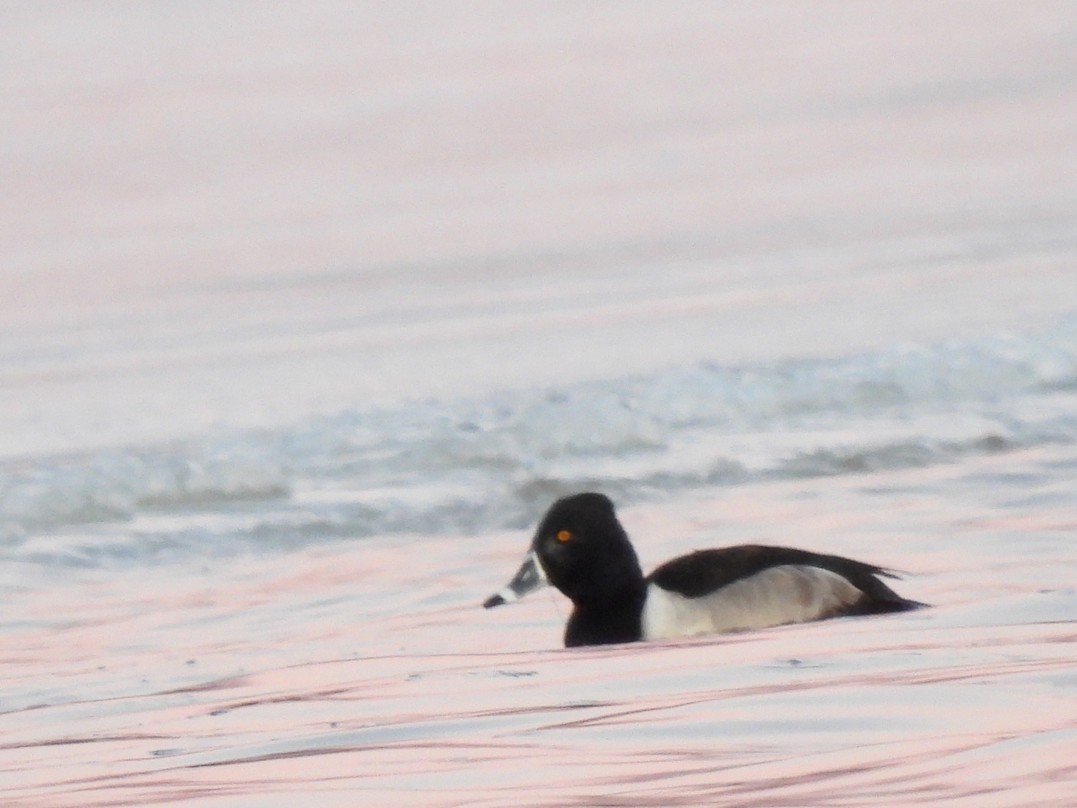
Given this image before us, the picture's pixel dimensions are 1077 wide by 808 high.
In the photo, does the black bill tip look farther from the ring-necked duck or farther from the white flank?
the white flank

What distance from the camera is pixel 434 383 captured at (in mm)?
15836

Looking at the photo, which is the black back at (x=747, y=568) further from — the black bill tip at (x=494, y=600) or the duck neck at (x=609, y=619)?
the black bill tip at (x=494, y=600)

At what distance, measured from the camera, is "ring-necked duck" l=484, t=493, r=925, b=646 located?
7297 mm

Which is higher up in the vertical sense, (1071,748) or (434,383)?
(434,383)

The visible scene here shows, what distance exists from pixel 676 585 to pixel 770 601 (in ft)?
1.22

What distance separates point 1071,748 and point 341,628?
4.04m

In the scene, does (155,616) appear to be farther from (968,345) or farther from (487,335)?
(487,335)

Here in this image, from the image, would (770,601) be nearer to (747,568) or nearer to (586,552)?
(747,568)

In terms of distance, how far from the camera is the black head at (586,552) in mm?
7777

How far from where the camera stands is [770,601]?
24.0 ft

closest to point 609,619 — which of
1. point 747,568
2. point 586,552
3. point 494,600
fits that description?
point 586,552

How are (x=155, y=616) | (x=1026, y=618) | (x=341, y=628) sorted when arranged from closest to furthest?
(x=1026, y=618), (x=341, y=628), (x=155, y=616)

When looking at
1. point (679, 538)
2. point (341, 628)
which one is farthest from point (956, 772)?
point (679, 538)

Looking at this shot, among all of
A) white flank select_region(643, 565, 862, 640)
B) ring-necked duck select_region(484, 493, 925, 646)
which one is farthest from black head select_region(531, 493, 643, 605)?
white flank select_region(643, 565, 862, 640)
